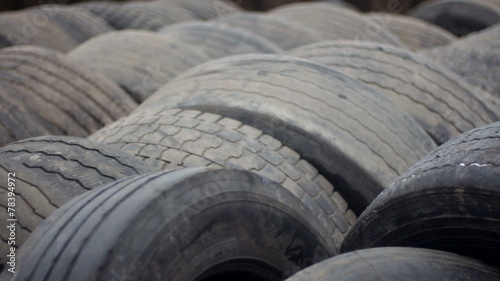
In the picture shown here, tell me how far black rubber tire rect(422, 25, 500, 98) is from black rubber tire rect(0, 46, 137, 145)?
5.05 ft

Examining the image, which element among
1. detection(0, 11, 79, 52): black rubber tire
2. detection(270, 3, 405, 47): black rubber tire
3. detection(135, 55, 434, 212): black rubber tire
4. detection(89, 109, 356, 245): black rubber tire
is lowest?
detection(89, 109, 356, 245): black rubber tire

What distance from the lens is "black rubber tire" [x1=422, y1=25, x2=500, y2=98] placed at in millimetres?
3580

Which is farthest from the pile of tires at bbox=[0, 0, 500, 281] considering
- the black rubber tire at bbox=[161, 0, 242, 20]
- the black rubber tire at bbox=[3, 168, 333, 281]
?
the black rubber tire at bbox=[161, 0, 242, 20]

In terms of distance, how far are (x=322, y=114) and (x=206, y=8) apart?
14.0ft

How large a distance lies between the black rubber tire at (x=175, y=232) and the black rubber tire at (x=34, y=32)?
114 inches

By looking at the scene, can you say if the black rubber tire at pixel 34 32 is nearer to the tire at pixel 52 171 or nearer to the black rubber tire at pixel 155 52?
the black rubber tire at pixel 155 52

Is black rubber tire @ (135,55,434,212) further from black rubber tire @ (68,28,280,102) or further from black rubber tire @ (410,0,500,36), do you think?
black rubber tire @ (410,0,500,36)

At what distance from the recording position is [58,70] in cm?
335

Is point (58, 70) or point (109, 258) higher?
point (58, 70)

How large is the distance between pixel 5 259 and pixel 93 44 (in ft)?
8.50

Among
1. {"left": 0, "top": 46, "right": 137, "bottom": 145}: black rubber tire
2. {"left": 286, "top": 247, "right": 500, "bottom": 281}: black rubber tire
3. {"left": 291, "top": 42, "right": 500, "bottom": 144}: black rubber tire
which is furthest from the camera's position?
{"left": 0, "top": 46, "right": 137, "bottom": 145}: black rubber tire

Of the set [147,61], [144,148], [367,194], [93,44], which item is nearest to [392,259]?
[367,194]

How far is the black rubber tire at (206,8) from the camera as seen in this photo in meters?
6.42

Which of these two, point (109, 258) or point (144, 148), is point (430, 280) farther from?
point (144, 148)
